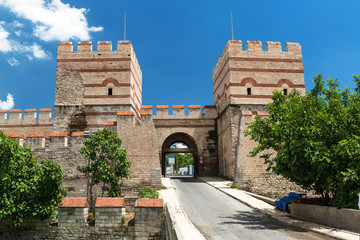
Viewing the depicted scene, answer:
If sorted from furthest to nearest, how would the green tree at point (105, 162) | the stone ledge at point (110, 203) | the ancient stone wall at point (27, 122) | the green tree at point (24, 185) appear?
the ancient stone wall at point (27, 122)
the green tree at point (105, 162)
the stone ledge at point (110, 203)
the green tree at point (24, 185)

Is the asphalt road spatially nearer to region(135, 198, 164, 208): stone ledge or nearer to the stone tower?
region(135, 198, 164, 208): stone ledge

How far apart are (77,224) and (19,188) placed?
2647mm

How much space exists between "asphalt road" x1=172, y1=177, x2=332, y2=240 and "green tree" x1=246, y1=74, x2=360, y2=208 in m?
1.90

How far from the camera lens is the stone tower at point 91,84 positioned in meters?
20.8

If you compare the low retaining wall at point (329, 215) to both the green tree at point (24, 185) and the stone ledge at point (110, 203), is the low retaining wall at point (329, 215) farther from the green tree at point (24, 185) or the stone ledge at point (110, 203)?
the green tree at point (24, 185)

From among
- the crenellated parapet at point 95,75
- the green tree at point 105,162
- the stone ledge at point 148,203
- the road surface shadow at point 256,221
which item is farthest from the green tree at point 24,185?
the crenellated parapet at point 95,75

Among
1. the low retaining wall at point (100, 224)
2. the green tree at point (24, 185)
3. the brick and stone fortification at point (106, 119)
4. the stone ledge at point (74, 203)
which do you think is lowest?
the low retaining wall at point (100, 224)

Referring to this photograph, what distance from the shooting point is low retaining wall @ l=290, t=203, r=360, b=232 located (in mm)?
8086

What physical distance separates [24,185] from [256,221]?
8.83 m

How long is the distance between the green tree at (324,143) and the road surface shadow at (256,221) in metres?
1.75

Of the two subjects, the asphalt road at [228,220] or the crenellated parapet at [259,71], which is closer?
the asphalt road at [228,220]

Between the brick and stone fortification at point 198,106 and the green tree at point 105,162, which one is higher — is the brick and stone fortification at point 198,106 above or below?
above

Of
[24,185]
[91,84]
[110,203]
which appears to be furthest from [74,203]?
[91,84]

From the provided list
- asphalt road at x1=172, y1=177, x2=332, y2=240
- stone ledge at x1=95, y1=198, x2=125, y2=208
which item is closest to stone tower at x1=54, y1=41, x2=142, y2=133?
asphalt road at x1=172, y1=177, x2=332, y2=240
